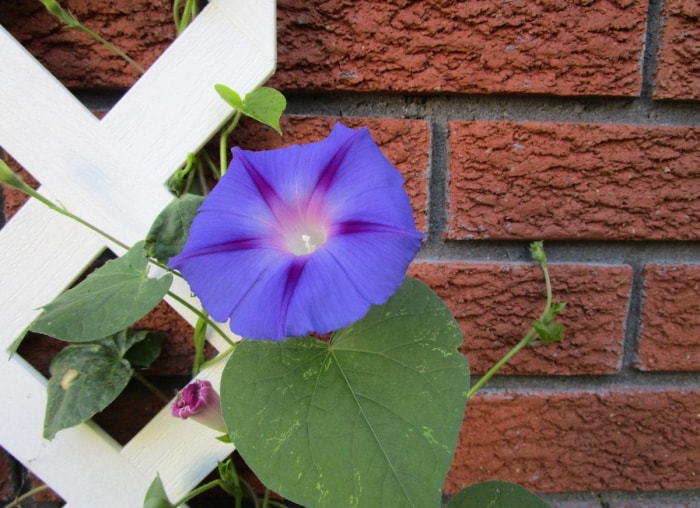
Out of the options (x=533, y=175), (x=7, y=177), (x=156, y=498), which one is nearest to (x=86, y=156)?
(x=7, y=177)

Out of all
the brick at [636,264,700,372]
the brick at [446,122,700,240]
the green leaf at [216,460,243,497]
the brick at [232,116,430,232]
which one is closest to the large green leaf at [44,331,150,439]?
the green leaf at [216,460,243,497]

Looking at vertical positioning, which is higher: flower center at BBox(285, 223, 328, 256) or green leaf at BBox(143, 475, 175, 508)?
flower center at BBox(285, 223, 328, 256)

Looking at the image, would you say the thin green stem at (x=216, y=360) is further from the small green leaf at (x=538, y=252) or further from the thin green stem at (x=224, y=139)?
the small green leaf at (x=538, y=252)

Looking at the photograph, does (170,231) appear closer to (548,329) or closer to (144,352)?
(144,352)

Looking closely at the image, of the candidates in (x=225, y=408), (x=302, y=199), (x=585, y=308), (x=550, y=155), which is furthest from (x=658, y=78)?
(x=225, y=408)

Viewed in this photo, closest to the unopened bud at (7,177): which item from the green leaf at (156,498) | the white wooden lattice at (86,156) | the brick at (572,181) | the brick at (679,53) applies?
the white wooden lattice at (86,156)

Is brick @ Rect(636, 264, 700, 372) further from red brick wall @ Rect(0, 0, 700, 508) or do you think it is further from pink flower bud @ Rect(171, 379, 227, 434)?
pink flower bud @ Rect(171, 379, 227, 434)

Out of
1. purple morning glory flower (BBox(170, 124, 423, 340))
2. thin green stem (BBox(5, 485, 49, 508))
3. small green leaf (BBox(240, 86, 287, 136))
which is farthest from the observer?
thin green stem (BBox(5, 485, 49, 508))
